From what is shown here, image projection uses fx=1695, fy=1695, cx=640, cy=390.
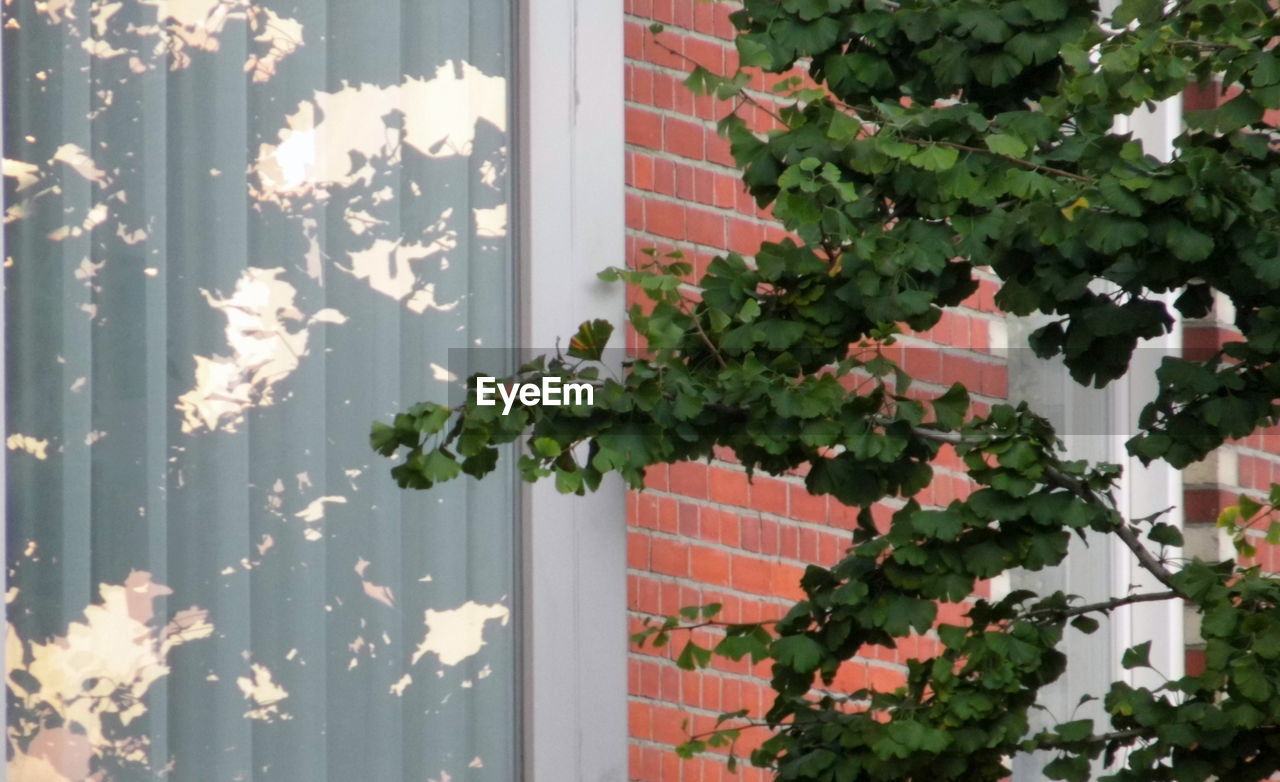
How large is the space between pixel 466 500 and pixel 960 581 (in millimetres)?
1128

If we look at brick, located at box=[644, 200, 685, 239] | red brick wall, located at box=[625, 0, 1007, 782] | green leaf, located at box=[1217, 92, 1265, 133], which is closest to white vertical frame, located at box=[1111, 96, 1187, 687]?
red brick wall, located at box=[625, 0, 1007, 782]

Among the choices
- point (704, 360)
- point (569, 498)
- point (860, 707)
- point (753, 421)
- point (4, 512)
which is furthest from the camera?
point (860, 707)

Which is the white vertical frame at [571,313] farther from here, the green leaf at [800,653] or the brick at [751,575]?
the green leaf at [800,653]

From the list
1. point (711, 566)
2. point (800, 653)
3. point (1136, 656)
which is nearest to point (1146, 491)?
point (711, 566)

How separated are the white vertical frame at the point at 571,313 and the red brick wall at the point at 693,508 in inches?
2.3

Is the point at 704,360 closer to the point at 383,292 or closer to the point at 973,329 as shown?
the point at 383,292

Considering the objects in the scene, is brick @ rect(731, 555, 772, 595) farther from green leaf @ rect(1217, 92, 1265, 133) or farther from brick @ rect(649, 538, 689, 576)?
green leaf @ rect(1217, 92, 1265, 133)

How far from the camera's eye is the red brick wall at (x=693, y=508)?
9.50 feet

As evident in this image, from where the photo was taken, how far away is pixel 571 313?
280cm

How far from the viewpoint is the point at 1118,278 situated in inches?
67.8

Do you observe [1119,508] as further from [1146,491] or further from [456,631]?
[456,631]

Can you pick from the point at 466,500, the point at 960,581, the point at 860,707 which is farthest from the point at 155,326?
the point at 860,707

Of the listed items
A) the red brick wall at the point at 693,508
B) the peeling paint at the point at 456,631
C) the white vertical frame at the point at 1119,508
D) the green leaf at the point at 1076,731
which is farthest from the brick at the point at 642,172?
the green leaf at the point at 1076,731

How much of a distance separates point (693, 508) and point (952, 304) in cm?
107
